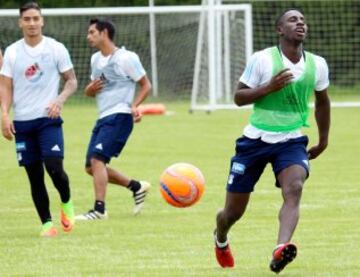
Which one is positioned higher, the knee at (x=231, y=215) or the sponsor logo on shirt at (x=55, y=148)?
the knee at (x=231, y=215)

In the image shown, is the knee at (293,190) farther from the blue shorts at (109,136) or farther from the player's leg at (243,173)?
the blue shorts at (109,136)

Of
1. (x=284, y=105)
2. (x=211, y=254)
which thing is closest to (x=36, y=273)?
(x=211, y=254)

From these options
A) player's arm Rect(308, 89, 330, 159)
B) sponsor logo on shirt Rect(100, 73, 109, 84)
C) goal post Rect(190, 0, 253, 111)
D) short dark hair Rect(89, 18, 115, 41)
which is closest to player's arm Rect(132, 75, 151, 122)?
sponsor logo on shirt Rect(100, 73, 109, 84)

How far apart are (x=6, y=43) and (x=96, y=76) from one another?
54.1 feet

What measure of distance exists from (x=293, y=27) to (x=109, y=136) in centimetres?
434

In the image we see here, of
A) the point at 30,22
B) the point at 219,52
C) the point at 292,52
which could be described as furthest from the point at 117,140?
the point at 219,52

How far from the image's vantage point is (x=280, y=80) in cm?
827

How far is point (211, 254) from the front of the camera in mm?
9789

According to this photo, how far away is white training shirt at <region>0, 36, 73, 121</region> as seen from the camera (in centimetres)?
1102

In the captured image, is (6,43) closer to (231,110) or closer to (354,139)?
(231,110)

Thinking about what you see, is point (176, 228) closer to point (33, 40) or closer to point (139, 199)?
point (139, 199)

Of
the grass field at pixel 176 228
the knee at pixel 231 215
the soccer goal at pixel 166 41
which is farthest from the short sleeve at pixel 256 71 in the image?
the soccer goal at pixel 166 41

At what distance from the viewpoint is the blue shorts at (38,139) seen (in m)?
11.0

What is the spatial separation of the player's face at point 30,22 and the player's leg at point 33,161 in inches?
31.5
